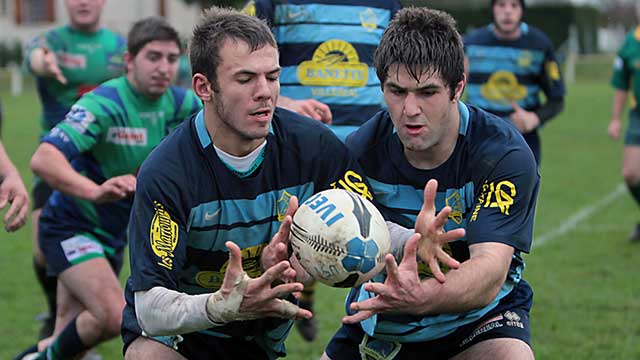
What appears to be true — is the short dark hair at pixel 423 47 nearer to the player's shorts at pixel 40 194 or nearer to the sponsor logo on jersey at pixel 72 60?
the player's shorts at pixel 40 194

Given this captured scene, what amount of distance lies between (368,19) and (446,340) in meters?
2.25

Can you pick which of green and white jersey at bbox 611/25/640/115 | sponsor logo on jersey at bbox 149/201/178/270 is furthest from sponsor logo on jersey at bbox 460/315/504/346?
green and white jersey at bbox 611/25/640/115

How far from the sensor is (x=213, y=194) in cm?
409

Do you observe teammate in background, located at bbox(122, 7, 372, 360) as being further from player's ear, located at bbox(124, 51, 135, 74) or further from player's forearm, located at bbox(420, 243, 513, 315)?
player's ear, located at bbox(124, 51, 135, 74)

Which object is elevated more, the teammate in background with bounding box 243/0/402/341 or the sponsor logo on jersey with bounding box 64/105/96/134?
the teammate in background with bounding box 243/0/402/341

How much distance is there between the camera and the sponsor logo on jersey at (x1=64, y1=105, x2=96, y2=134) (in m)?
5.73

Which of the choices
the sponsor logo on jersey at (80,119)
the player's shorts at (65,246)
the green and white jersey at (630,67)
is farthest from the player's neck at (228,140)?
the green and white jersey at (630,67)

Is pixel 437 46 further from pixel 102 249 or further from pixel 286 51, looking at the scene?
pixel 102 249

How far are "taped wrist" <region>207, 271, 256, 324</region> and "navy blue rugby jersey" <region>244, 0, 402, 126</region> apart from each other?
8.15ft

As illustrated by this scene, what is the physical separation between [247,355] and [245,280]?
1155 millimetres

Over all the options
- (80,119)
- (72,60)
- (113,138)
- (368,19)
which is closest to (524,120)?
(368,19)

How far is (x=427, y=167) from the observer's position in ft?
13.9

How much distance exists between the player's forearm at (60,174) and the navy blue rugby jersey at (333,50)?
4.23 feet

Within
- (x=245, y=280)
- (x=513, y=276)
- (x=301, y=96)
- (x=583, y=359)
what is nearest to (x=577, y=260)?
(x=583, y=359)
